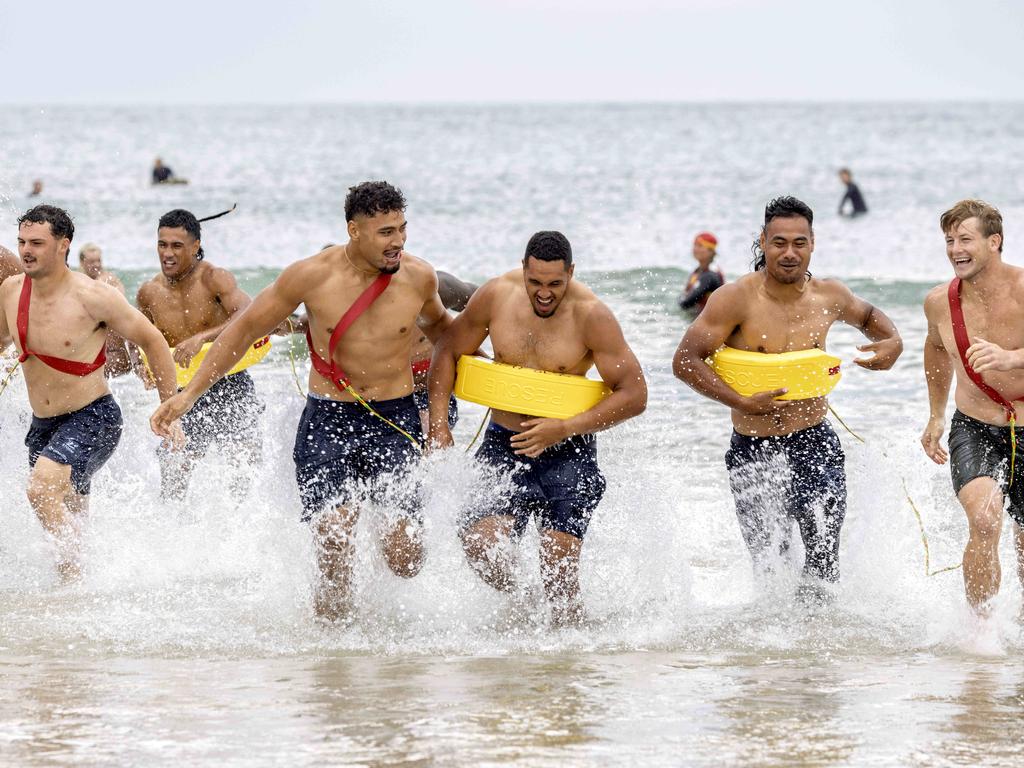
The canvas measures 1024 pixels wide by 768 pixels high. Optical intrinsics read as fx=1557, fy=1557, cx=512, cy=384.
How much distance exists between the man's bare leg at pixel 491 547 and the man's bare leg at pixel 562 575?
15 cm

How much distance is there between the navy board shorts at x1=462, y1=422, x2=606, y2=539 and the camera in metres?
6.52

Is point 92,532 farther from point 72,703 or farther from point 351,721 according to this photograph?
point 351,721

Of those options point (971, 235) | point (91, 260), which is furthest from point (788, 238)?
point (91, 260)

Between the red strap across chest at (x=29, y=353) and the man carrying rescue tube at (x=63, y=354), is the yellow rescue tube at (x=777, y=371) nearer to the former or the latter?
the man carrying rescue tube at (x=63, y=354)

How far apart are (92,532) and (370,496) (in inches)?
90.4

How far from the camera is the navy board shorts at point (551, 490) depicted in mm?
6523

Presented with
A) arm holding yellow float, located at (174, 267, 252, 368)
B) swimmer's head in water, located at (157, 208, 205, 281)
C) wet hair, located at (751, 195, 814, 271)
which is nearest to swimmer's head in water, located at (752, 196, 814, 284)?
wet hair, located at (751, 195, 814, 271)

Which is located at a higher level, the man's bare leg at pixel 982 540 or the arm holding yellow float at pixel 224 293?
the arm holding yellow float at pixel 224 293

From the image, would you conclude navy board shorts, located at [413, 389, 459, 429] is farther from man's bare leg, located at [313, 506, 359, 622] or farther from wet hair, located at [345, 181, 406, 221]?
wet hair, located at [345, 181, 406, 221]

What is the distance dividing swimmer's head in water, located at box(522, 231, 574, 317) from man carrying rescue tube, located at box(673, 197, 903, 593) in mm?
773

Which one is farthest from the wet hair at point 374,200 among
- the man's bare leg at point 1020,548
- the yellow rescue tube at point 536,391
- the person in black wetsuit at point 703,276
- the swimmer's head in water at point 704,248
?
the swimmer's head in water at point 704,248

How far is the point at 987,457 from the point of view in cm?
621

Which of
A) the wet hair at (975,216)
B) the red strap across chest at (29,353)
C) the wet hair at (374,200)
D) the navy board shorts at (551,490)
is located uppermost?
the wet hair at (374,200)

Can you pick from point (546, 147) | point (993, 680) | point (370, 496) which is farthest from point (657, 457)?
point (546, 147)
